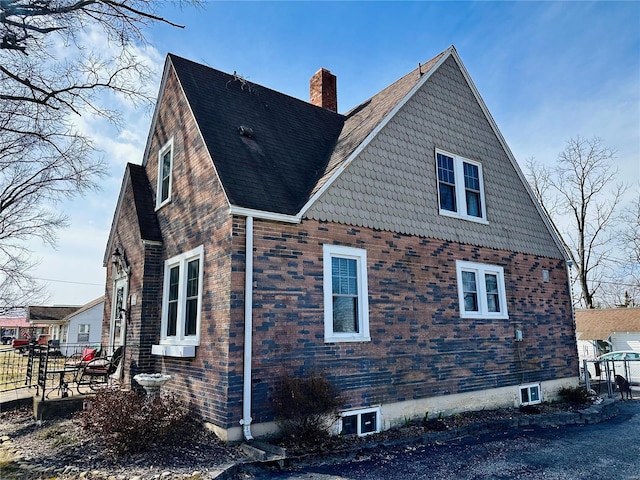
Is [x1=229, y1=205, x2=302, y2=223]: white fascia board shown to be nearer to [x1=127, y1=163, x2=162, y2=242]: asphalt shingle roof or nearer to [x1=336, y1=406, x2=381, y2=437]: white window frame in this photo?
[x1=336, y1=406, x2=381, y2=437]: white window frame

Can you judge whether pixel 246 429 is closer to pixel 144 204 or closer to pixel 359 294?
pixel 359 294

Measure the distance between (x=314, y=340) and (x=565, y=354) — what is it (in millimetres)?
8857

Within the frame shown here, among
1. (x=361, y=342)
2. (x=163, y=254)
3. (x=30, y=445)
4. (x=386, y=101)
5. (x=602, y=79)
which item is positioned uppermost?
(x=602, y=79)

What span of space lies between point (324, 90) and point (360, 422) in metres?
10.7

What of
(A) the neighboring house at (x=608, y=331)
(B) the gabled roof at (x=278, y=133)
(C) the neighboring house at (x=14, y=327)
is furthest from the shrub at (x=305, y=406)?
(C) the neighboring house at (x=14, y=327)

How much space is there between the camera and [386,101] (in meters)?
11.4

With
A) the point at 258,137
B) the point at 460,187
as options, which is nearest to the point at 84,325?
the point at 258,137

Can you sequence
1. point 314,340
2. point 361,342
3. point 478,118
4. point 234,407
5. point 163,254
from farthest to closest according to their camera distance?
point 478,118
point 163,254
point 361,342
point 314,340
point 234,407

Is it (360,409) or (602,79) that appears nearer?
(360,409)

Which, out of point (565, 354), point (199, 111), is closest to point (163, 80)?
point (199, 111)

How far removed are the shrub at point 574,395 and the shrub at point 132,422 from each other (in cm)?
1002

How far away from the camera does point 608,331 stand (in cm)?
2672

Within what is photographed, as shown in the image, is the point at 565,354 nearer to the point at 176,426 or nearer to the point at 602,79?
the point at 602,79

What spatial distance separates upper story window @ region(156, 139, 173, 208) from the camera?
A: 11.1 meters
